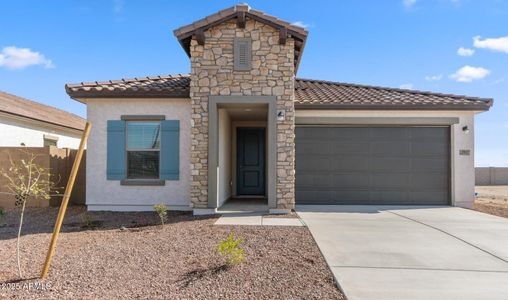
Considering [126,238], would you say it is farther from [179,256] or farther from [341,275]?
[341,275]

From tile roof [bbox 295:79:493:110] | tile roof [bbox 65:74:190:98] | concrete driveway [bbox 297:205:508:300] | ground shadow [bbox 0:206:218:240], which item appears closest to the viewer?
concrete driveway [bbox 297:205:508:300]

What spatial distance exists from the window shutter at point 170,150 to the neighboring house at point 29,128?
8157 millimetres

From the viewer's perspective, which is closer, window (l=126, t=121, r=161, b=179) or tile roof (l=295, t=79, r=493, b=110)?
window (l=126, t=121, r=161, b=179)

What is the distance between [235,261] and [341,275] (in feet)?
4.72

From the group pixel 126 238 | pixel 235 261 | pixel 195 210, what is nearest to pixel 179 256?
pixel 235 261

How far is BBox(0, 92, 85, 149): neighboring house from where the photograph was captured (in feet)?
44.3

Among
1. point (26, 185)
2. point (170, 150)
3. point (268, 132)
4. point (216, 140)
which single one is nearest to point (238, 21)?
point (268, 132)

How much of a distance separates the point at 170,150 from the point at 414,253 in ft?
22.2

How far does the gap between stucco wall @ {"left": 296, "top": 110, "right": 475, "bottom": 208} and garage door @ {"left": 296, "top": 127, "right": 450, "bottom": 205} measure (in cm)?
22

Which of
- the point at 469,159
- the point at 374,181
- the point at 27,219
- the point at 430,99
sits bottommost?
the point at 27,219

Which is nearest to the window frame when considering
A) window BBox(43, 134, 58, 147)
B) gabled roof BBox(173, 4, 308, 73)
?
gabled roof BBox(173, 4, 308, 73)

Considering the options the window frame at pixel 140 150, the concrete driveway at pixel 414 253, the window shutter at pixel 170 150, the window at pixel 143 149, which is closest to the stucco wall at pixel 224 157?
the window shutter at pixel 170 150

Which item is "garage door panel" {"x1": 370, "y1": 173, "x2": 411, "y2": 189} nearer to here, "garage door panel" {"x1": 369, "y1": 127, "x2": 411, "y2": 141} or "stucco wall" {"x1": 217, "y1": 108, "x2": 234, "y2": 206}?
"garage door panel" {"x1": 369, "y1": 127, "x2": 411, "y2": 141}

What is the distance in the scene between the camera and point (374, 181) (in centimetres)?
1070
